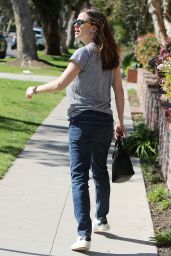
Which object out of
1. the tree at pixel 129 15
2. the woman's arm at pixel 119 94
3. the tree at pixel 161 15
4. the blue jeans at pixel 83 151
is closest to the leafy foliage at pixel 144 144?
the woman's arm at pixel 119 94

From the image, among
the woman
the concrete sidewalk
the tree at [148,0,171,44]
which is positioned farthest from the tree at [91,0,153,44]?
the woman

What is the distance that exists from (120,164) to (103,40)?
1.11 m

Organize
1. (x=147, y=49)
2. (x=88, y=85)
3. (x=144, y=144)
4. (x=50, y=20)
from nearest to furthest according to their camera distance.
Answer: (x=88, y=85)
(x=144, y=144)
(x=147, y=49)
(x=50, y=20)

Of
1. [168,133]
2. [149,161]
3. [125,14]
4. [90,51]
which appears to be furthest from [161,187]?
[125,14]

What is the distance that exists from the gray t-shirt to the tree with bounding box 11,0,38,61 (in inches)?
899

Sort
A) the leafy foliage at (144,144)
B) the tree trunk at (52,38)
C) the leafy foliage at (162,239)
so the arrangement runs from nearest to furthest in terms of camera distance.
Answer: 1. the leafy foliage at (162,239)
2. the leafy foliage at (144,144)
3. the tree trunk at (52,38)

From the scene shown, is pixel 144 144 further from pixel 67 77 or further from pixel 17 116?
pixel 67 77

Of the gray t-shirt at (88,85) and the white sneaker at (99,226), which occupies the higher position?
the gray t-shirt at (88,85)

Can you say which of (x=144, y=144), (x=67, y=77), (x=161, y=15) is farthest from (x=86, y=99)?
(x=161, y=15)

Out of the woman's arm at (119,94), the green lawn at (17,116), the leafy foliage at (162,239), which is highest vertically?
the woman's arm at (119,94)

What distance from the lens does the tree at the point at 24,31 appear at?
2752 centimetres

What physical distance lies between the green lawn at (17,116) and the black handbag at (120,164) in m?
2.46

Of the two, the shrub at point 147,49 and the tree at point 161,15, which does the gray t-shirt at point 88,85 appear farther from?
the shrub at point 147,49

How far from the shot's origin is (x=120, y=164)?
5.60 meters
